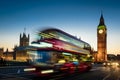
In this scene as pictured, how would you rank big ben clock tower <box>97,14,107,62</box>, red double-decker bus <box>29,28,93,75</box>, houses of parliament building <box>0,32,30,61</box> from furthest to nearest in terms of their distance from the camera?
houses of parliament building <box>0,32,30,61</box>
big ben clock tower <box>97,14,107,62</box>
red double-decker bus <box>29,28,93,75</box>

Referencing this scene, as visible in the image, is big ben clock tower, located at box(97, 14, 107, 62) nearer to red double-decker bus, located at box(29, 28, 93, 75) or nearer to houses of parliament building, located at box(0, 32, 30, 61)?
houses of parliament building, located at box(0, 32, 30, 61)

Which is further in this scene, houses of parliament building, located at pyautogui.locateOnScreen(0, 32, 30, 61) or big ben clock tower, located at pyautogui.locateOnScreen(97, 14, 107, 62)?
houses of parliament building, located at pyautogui.locateOnScreen(0, 32, 30, 61)

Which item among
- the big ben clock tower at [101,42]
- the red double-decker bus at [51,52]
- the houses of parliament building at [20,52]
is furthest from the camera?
the houses of parliament building at [20,52]

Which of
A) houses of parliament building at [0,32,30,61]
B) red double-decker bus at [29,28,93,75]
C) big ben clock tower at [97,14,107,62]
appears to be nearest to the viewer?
red double-decker bus at [29,28,93,75]

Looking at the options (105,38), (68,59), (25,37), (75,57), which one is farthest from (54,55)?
(25,37)

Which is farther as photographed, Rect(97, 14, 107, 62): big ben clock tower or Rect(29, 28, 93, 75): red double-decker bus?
Rect(97, 14, 107, 62): big ben clock tower

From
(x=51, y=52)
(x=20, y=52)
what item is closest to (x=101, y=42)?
(x=20, y=52)

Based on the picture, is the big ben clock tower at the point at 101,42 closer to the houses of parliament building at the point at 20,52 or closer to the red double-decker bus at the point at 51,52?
the houses of parliament building at the point at 20,52

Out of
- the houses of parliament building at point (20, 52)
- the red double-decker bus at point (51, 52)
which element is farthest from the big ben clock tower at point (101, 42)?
the red double-decker bus at point (51, 52)

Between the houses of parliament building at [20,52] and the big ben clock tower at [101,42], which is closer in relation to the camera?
the big ben clock tower at [101,42]

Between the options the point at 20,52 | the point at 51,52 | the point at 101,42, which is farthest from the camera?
the point at 20,52

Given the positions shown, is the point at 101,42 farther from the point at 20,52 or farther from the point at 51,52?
the point at 51,52

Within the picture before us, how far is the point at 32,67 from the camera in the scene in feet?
61.1

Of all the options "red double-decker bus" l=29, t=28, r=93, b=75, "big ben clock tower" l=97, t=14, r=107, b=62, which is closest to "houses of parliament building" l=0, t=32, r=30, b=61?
"big ben clock tower" l=97, t=14, r=107, b=62
